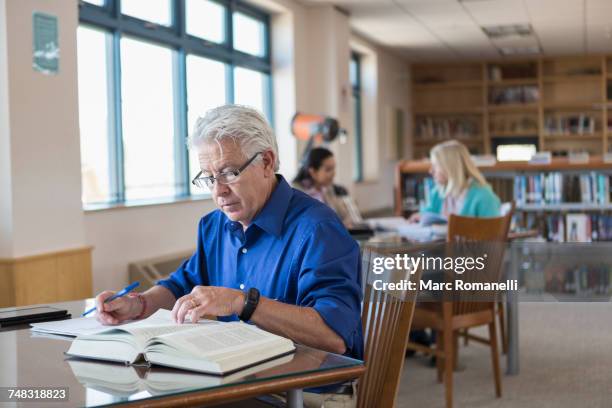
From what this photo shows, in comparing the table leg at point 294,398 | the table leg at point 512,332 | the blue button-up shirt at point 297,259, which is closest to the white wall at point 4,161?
the blue button-up shirt at point 297,259

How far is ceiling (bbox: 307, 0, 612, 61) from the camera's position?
7660mm

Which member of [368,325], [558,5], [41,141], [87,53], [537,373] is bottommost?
[537,373]

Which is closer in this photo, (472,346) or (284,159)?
(472,346)

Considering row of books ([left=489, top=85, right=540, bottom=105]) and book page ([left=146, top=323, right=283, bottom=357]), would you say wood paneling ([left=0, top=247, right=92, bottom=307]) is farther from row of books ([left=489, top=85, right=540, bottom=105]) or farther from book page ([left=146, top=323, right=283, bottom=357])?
row of books ([left=489, top=85, right=540, bottom=105])

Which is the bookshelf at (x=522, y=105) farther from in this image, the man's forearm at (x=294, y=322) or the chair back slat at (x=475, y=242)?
the man's forearm at (x=294, y=322)

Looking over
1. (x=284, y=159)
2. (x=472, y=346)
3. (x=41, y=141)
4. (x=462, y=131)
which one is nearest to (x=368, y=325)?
(x=41, y=141)

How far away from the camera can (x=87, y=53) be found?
15.6 feet

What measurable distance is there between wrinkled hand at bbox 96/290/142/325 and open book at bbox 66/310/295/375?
0.23 metres

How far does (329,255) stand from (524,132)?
35.0ft

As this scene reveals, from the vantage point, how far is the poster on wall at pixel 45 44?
3846mm

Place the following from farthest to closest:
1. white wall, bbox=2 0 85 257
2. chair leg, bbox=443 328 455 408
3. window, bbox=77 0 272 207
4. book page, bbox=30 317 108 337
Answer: window, bbox=77 0 272 207 < white wall, bbox=2 0 85 257 < chair leg, bbox=443 328 455 408 < book page, bbox=30 317 108 337

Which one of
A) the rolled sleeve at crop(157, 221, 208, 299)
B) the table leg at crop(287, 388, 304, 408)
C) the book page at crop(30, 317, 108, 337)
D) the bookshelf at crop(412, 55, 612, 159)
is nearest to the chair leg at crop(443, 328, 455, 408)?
the rolled sleeve at crop(157, 221, 208, 299)

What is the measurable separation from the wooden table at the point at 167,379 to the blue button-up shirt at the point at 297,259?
16cm

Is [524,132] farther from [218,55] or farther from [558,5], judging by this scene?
[218,55]
